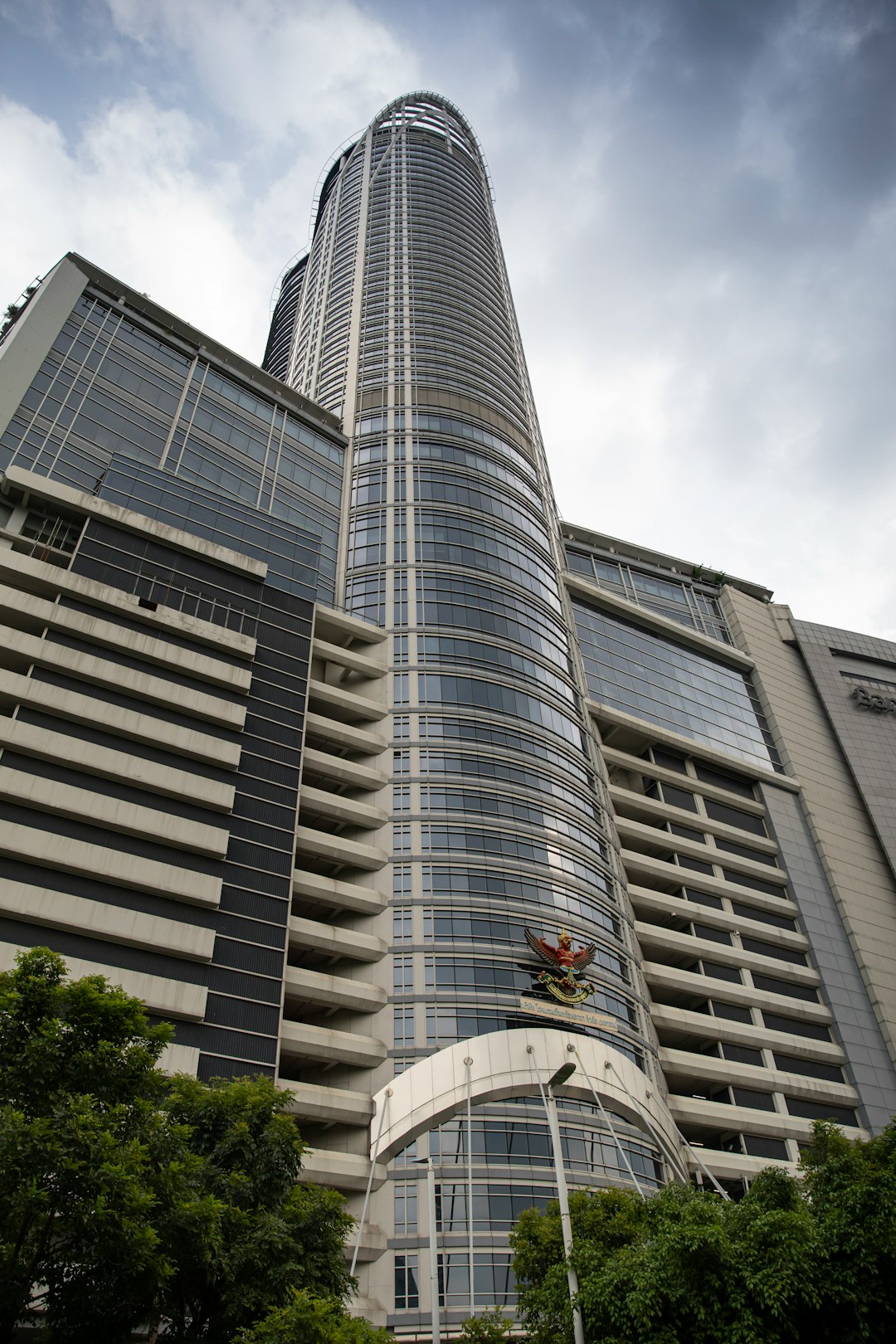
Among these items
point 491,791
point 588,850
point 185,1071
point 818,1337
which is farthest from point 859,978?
point 818,1337

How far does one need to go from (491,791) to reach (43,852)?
28.0 metres

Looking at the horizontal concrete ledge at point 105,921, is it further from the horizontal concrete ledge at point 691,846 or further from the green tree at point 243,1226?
the horizontal concrete ledge at point 691,846

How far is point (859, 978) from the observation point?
7538 centimetres

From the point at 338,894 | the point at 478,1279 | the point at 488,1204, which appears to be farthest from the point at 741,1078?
the point at 338,894

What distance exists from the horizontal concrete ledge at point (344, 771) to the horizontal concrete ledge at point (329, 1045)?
16.0m

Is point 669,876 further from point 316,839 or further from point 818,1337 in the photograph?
point 818,1337

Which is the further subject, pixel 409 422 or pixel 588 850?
pixel 409 422

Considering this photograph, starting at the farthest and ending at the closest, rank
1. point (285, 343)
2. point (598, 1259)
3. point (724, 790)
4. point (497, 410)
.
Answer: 1. point (285, 343)
2. point (497, 410)
3. point (724, 790)
4. point (598, 1259)

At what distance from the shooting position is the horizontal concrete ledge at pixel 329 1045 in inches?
1826

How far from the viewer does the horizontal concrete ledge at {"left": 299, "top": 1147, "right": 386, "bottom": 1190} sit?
4269 centimetres

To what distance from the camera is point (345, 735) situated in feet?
202

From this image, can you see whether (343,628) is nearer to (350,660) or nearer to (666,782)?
(350,660)

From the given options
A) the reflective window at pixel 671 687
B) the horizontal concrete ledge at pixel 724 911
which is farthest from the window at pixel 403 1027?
the reflective window at pixel 671 687

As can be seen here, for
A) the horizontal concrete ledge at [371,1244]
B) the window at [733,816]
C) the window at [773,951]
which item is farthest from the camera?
the window at [733,816]
